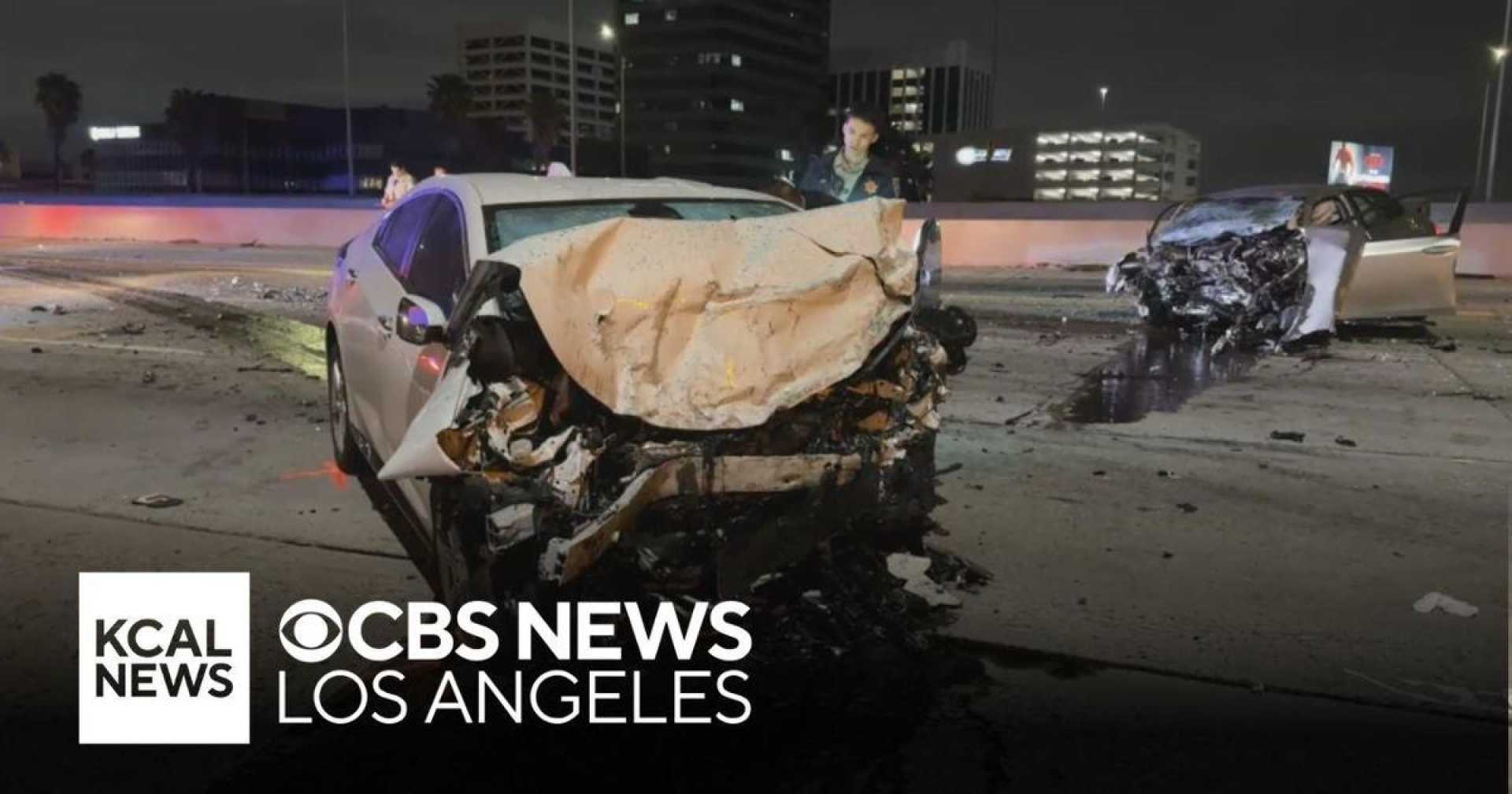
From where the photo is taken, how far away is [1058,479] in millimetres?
Answer: 6359

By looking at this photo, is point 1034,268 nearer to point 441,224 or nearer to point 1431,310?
point 1431,310

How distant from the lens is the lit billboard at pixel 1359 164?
49.1m

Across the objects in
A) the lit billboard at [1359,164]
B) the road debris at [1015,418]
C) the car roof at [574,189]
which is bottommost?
the road debris at [1015,418]

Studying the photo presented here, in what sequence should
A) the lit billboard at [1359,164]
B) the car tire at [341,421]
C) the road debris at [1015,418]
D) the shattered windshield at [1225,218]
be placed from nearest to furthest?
the car tire at [341,421], the road debris at [1015,418], the shattered windshield at [1225,218], the lit billboard at [1359,164]

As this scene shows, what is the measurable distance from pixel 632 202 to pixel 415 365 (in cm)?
130

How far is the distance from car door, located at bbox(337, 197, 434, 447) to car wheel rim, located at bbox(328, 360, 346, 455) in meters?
0.24

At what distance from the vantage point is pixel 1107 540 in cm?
532

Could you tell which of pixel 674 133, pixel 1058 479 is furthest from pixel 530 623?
pixel 674 133

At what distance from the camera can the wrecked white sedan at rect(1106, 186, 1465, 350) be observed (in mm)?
10930

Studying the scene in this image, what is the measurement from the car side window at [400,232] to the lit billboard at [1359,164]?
47786mm

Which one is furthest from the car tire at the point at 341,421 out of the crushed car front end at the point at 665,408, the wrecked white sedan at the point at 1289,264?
the wrecked white sedan at the point at 1289,264

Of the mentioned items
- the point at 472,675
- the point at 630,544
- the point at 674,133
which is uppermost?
the point at 674,133

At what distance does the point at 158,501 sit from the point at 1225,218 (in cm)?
1053

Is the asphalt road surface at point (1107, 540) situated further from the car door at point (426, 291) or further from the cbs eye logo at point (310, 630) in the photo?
the car door at point (426, 291)
